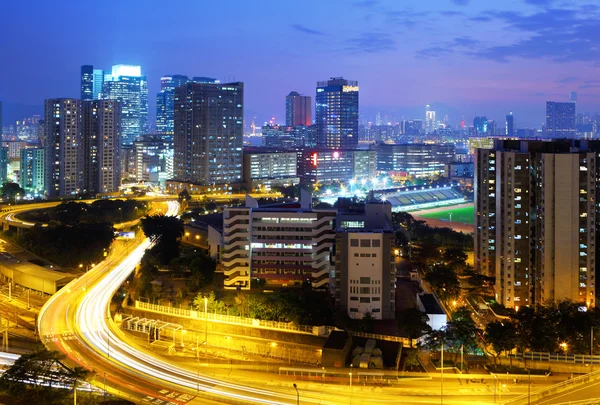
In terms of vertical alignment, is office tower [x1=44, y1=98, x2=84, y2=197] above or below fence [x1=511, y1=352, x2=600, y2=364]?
above

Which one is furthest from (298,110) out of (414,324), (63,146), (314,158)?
(414,324)

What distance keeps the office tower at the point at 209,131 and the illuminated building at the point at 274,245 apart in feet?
71.0

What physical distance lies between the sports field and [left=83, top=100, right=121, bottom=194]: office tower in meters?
17.2

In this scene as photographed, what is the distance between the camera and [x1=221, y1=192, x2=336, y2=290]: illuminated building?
1684 cm

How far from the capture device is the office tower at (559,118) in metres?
62.4

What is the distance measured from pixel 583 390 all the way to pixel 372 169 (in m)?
42.5

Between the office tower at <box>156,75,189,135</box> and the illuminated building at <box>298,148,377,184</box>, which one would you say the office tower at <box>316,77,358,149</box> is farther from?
the office tower at <box>156,75,189,135</box>

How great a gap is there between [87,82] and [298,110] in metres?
23.0

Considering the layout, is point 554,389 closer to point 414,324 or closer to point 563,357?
point 563,357

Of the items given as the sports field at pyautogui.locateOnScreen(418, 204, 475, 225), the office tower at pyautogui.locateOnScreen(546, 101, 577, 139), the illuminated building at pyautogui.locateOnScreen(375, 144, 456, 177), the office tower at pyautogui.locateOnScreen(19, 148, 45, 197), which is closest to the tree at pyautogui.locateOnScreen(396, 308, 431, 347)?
the sports field at pyautogui.locateOnScreen(418, 204, 475, 225)

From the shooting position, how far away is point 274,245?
1697cm

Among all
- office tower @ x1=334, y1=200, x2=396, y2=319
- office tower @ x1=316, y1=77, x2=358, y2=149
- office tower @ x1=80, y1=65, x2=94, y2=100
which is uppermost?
office tower @ x1=80, y1=65, x2=94, y2=100

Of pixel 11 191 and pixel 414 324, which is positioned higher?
pixel 11 191

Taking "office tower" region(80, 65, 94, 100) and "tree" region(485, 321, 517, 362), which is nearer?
"tree" region(485, 321, 517, 362)
